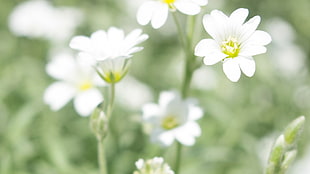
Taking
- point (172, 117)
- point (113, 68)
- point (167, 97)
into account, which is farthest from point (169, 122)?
point (113, 68)

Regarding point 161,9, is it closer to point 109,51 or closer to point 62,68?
point 109,51

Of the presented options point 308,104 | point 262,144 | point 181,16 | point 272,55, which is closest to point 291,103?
point 308,104

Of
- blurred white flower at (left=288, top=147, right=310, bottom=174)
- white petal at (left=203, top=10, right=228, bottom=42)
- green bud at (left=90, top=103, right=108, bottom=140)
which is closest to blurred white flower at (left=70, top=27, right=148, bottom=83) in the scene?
green bud at (left=90, top=103, right=108, bottom=140)

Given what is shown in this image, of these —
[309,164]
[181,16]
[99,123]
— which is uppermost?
[181,16]

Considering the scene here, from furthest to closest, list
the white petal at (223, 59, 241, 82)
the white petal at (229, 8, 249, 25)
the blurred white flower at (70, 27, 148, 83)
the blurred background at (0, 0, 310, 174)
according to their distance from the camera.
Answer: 1. the blurred background at (0, 0, 310, 174)
2. the blurred white flower at (70, 27, 148, 83)
3. the white petal at (229, 8, 249, 25)
4. the white petal at (223, 59, 241, 82)

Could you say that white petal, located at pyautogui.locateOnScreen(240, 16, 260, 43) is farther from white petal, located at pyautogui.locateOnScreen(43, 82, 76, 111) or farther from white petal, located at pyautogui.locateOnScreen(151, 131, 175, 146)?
white petal, located at pyautogui.locateOnScreen(43, 82, 76, 111)

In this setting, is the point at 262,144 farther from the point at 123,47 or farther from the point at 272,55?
the point at 123,47

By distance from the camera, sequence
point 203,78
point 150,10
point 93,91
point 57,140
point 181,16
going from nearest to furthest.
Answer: point 150,10
point 93,91
point 57,140
point 203,78
point 181,16

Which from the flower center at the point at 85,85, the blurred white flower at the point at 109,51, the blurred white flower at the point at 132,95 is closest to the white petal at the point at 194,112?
the blurred white flower at the point at 109,51
